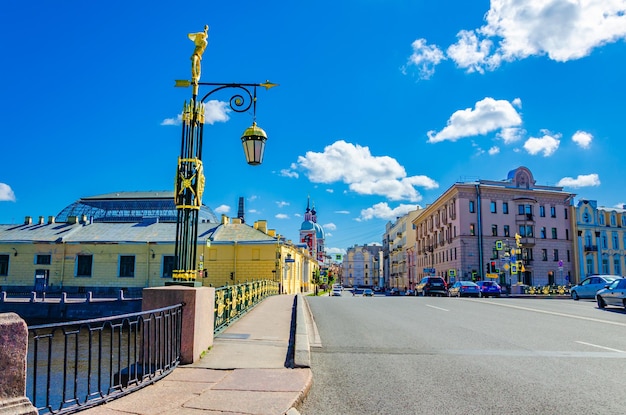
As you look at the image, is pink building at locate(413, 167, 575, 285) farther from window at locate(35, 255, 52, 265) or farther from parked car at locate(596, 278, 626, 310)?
window at locate(35, 255, 52, 265)

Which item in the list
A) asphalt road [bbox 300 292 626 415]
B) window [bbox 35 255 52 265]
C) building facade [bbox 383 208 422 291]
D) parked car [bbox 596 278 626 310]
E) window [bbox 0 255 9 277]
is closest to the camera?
asphalt road [bbox 300 292 626 415]

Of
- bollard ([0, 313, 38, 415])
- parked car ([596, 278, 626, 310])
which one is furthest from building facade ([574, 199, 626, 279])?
bollard ([0, 313, 38, 415])

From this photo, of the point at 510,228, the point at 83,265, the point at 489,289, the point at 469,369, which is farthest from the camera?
the point at 510,228

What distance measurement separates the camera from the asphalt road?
5.12 m

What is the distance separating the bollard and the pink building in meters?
56.4

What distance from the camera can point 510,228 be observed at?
59938 mm

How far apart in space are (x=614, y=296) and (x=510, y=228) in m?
44.1

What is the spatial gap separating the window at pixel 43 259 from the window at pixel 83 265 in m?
Result: 2.68

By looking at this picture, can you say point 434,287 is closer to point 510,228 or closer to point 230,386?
point 510,228

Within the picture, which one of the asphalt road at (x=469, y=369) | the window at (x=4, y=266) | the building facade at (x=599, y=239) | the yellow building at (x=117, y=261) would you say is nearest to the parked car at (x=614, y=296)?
the asphalt road at (x=469, y=369)

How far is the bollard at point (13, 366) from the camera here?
129 inches

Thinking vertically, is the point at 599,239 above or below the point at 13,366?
above

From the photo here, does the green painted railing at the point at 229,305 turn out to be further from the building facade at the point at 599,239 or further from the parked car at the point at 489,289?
the building facade at the point at 599,239

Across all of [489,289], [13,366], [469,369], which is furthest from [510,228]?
[13,366]
